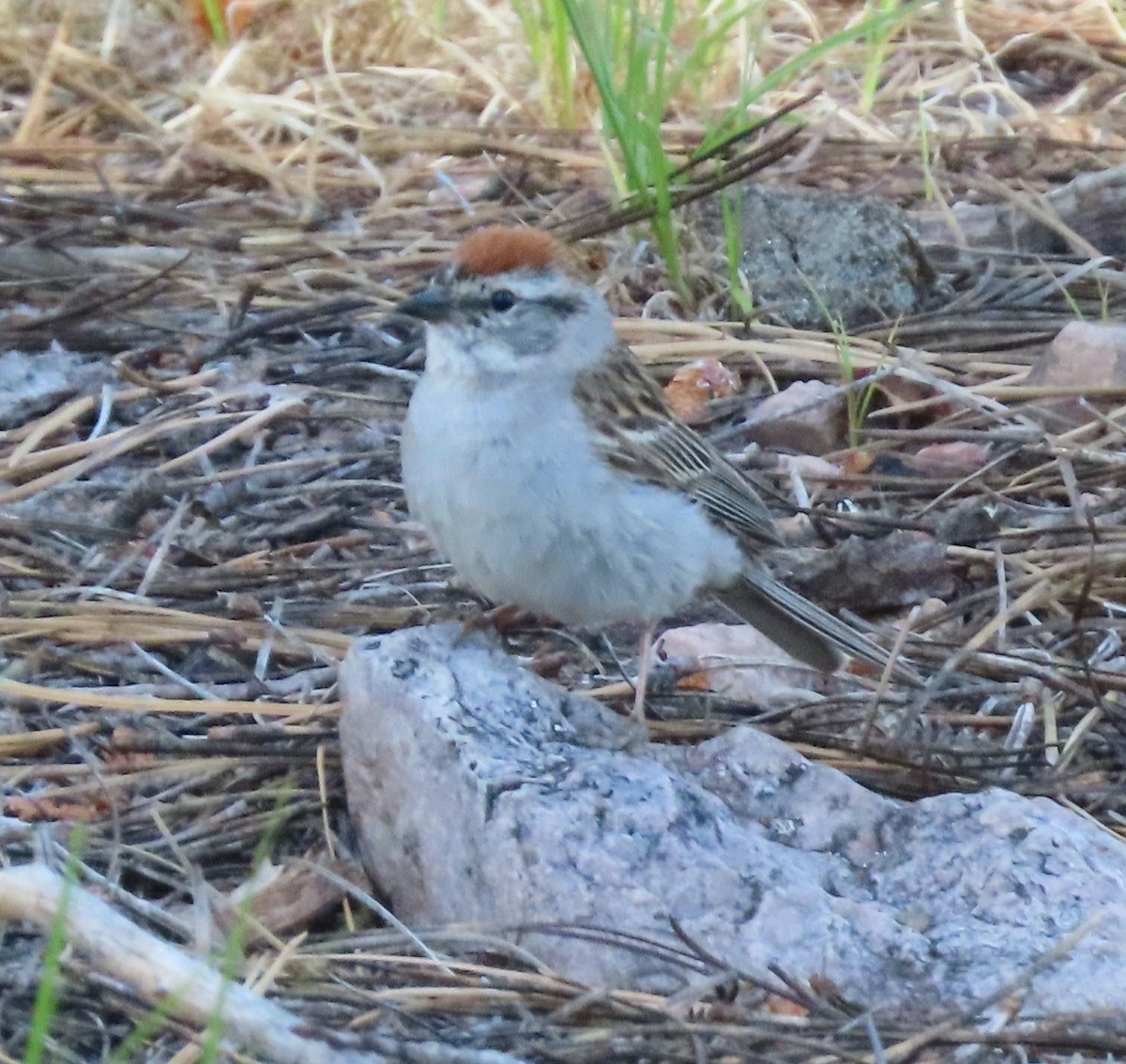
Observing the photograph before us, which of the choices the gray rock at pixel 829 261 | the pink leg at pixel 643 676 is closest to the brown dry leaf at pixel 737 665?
the pink leg at pixel 643 676

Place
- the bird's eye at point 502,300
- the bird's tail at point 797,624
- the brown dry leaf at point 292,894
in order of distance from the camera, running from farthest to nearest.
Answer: the bird's tail at point 797,624 → the bird's eye at point 502,300 → the brown dry leaf at point 292,894

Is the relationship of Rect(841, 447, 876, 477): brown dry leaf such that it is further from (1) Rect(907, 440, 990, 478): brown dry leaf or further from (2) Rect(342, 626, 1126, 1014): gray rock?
(2) Rect(342, 626, 1126, 1014): gray rock

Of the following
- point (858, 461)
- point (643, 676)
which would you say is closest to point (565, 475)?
point (643, 676)

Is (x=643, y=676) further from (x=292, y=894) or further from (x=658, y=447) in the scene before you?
(x=292, y=894)

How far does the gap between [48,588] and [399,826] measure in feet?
4.46

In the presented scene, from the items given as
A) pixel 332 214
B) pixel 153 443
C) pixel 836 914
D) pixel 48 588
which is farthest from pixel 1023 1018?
pixel 332 214

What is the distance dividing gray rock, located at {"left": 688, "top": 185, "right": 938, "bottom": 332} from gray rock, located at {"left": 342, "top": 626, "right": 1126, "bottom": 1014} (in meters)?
2.48

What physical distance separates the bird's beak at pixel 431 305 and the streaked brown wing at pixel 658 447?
12.3 inches

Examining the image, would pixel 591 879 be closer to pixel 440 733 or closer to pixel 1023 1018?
pixel 440 733

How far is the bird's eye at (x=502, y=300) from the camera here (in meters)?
3.59

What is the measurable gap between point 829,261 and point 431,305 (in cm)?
206

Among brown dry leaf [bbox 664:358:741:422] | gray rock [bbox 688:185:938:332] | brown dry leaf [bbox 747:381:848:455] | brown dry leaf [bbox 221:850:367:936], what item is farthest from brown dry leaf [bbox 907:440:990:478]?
brown dry leaf [bbox 221:850:367:936]

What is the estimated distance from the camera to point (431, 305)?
3.52 meters

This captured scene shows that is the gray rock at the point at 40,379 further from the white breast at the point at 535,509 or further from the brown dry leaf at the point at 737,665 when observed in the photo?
the brown dry leaf at the point at 737,665
